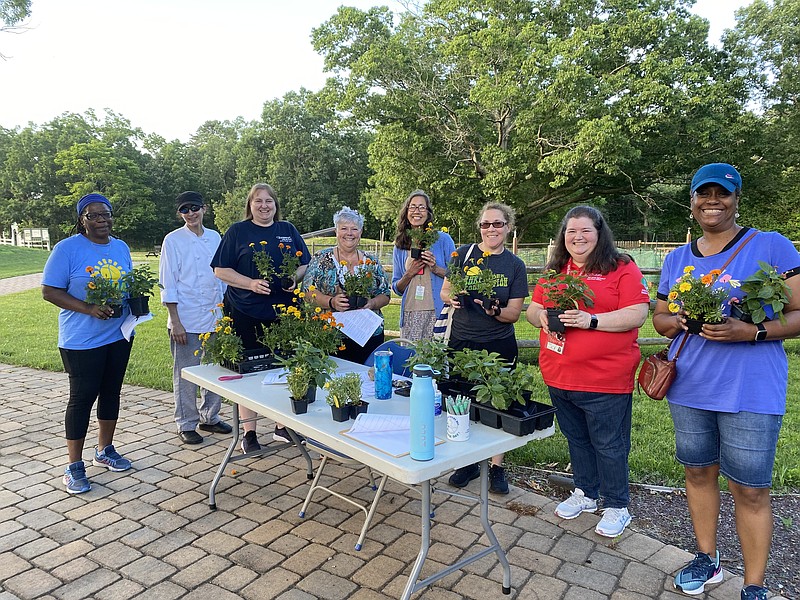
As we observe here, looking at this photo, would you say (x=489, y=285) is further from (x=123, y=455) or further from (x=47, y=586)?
(x=123, y=455)

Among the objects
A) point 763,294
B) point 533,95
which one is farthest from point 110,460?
point 533,95

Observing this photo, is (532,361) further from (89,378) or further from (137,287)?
(89,378)

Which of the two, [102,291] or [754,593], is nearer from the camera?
[754,593]

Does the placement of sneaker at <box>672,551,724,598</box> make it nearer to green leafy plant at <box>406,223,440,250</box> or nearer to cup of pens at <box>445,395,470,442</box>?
cup of pens at <box>445,395,470,442</box>

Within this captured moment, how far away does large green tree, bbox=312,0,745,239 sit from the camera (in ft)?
56.9

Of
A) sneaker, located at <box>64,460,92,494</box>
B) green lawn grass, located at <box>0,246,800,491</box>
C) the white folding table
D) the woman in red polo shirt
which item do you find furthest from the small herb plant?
sneaker, located at <box>64,460,92,494</box>

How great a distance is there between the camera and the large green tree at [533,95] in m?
17.3

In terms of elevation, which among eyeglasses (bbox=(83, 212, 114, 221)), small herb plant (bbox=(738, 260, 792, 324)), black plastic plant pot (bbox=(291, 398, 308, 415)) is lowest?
black plastic plant pot (bbox=(291, 398, 308, 415))

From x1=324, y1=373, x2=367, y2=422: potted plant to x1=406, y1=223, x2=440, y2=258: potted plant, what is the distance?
1854mm

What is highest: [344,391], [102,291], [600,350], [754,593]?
[102,291]

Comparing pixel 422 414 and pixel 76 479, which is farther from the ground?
pixel 422 414

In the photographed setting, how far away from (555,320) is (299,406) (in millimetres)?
1458

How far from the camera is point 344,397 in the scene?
2.68 metres

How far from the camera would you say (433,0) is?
68.7 ft
